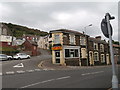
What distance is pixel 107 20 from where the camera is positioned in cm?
446

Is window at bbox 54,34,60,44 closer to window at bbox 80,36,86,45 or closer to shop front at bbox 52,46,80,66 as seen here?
shop front at bbox 52,46,80,66

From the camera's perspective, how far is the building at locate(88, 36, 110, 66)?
1443 inches

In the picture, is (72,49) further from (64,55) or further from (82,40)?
Answer: (82,40)

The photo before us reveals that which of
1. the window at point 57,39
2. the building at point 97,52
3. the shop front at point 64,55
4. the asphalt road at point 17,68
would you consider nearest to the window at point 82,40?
the building at point 97,52

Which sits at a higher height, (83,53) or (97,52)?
(97,52)

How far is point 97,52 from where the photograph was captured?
39.4 m

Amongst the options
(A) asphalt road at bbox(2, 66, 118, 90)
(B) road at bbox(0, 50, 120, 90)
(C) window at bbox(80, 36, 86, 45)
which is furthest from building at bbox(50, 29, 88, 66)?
(A) asphalt road at bbox(2, 66, 118, 90)

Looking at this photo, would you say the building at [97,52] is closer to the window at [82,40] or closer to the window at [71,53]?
the window at [82,40]

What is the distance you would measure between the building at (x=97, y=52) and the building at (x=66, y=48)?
411 centimetres

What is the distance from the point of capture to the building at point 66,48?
29.4 meters

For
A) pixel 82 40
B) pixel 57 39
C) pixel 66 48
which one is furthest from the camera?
pixel 82 40

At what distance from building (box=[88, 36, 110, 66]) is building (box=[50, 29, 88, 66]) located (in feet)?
13.5

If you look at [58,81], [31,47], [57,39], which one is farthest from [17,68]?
[31,47]

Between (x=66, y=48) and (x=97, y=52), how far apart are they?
1251cm
